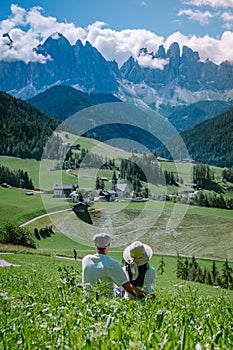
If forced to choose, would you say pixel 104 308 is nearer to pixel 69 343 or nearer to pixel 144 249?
pixel 69 343

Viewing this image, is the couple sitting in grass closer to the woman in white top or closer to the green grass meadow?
the woman in white top

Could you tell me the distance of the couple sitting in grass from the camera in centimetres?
912

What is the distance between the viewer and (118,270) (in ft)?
29.9

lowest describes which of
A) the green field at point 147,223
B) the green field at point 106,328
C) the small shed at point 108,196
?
→ the green field at point 147,223

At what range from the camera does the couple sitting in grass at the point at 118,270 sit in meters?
9.12

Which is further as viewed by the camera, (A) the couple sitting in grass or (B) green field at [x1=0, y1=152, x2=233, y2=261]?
(B) green field at [x1=0, y1=152, x2=233, y2=261]

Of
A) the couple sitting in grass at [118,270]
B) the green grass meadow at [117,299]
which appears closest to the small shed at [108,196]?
the green grass meadow at [117,299]

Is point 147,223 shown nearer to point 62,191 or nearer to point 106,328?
point 62,191

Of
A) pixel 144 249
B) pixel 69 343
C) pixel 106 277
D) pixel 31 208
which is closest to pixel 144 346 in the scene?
pixel 69 343

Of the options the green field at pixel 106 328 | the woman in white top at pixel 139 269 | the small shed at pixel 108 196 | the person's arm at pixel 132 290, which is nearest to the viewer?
the green field at pixel 106 328

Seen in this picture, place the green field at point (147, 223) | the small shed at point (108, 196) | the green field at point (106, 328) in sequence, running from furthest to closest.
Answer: the small shed at point (108, 196) < the green field at point (147, 223) < the green field at point (106, 328)

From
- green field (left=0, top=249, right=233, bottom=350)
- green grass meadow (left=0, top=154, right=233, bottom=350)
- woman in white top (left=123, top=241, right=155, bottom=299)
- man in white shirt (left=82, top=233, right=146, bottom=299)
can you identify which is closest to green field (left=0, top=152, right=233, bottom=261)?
green grass meadow (left=0, top=154, right=233, bottom=350)

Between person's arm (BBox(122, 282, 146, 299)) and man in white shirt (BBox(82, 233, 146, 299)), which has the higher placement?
man in white shirt (BBox(82, 233, 146, 299))

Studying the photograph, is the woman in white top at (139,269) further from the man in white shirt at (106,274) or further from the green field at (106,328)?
the green field at (106,328)
